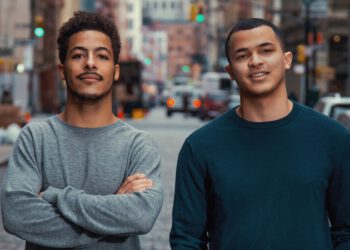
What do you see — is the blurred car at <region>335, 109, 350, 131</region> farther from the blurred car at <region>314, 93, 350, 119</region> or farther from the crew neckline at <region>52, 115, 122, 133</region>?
the crew neckline at <region>52, 115, 122, 133</region>

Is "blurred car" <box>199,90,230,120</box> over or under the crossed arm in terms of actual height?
under

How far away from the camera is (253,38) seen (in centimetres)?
426

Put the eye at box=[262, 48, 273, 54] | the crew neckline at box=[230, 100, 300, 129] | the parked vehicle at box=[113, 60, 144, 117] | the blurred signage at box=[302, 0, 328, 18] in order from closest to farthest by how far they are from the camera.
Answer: the crew neckline at box=[230, 100, 300, 129], the eye at box=[262, 48, 273, 54], the blurred signage at box=[302, 0, 328, 18], the parked vehicle at box=[113, 60, 144, 117]

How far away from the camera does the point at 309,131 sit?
4.18 meters

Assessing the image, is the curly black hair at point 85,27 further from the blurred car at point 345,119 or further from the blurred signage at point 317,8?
the blurred signage at point 317,8

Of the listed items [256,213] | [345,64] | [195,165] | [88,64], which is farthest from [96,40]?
[345,64]

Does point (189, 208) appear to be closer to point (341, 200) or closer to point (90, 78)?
point (341, 200)

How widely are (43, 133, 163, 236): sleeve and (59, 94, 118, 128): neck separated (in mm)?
170

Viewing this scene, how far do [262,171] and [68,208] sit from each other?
809 mm

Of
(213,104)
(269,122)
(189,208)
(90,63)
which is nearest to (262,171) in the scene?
(269,122)

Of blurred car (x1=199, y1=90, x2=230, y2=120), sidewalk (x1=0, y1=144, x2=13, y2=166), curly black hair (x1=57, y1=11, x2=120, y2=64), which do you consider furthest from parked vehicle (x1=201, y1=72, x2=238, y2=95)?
curly black hair (x1=57, y1=11, x2=120, y2=64)

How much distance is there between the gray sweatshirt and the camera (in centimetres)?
435

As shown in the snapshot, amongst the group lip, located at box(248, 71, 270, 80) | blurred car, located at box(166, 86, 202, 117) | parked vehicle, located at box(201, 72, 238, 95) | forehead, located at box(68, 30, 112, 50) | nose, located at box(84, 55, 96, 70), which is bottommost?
blurred car, located at box(166, 86, 202, 117)

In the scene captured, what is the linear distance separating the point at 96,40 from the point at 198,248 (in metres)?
0.96
